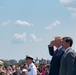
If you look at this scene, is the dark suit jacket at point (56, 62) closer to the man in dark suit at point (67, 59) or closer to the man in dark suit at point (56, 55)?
the man in dark suit at point (56, 55)

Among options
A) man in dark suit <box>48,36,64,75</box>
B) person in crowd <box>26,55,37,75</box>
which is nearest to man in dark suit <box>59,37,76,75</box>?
man in dark suit <box>48,36,64,75</box>

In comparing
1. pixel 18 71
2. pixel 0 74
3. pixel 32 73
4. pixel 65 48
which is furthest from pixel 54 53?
pixel 18 71

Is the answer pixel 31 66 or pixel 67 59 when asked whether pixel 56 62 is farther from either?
pixel 31 66

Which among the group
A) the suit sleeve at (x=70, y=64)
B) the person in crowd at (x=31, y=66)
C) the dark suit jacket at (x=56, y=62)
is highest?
the person in crowd at (x=31, y=66)

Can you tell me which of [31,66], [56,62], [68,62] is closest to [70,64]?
[68,62]

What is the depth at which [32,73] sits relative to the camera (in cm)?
1304

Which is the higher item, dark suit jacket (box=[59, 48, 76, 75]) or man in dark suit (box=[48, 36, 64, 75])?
man in dark suit (box=[48, 36, 64, 75])

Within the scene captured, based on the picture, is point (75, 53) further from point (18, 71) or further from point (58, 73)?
point (18, 71)

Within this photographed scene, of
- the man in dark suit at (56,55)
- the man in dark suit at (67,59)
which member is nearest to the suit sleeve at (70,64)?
the man in dark suit at (67,59)

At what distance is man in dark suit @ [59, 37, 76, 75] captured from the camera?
861cm

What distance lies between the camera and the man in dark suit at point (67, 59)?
8.61 m

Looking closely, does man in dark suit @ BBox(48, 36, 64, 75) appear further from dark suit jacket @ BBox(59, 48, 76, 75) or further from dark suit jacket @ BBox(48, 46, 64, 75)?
dark suit jacket @ BBox(59, 48, 76, 75)

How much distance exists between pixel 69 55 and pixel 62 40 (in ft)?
2.05

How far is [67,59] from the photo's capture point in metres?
8.70
